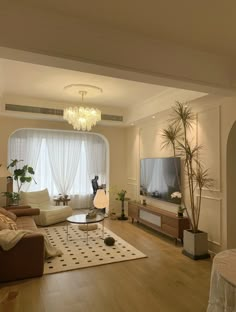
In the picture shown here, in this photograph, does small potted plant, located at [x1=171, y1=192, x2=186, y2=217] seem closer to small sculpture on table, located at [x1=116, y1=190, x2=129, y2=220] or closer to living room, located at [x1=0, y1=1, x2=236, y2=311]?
living room, located at [x1=0, y1=1, x2=236, y2=311]

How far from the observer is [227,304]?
161cm

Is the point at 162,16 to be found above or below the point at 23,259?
above

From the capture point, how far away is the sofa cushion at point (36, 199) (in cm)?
600

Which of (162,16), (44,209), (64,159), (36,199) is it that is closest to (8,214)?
(44,209)

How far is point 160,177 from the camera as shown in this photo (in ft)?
17.5

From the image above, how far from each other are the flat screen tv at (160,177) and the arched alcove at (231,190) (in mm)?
1083

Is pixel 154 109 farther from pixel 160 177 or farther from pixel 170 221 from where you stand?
pixel 170 221

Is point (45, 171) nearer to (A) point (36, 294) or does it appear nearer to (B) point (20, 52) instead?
(A) point (36, 294)

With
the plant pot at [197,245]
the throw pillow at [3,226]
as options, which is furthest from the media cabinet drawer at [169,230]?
the throw pillow at [3,226]

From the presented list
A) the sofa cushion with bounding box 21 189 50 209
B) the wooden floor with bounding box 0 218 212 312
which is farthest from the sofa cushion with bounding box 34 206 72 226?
the wooden floor with bounding box 0 218 212 312

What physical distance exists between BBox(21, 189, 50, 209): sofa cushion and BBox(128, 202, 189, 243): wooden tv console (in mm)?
2278

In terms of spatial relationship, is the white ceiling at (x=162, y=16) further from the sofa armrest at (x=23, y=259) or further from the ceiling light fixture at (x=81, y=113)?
the sofa armrest at (x=23, y=259)

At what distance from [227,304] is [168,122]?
4.04 metres

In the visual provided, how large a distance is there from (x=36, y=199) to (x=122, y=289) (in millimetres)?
3944
